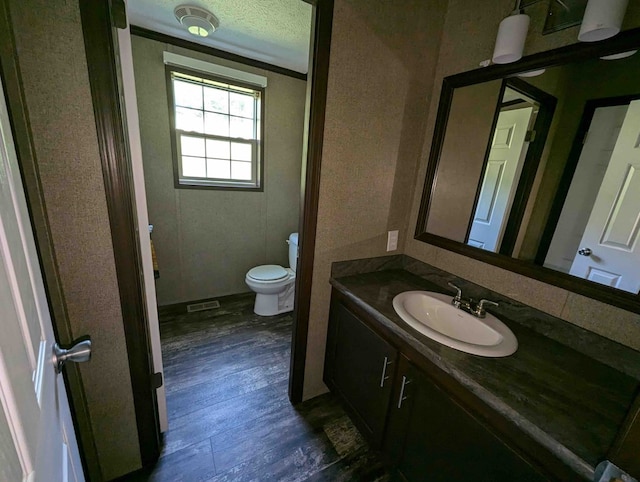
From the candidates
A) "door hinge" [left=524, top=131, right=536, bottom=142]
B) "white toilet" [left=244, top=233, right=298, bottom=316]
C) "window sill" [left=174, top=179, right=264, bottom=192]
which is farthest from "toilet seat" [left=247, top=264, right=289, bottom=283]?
"door hinge" [left=524, top=131, right=536, bottom=142]

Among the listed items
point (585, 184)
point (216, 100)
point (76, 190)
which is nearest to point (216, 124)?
point (216, 100)

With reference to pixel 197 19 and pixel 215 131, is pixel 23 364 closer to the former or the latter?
pixel 197 19

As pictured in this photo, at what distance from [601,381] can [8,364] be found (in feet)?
4.88

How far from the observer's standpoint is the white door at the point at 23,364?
0.32 m

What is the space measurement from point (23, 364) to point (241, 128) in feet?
8.37

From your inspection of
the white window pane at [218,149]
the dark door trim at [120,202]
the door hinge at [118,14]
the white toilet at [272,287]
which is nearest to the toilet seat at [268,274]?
the white toilet at [272,287]

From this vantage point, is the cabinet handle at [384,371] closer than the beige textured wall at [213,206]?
Yes

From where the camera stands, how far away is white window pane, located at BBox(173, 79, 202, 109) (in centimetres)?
223

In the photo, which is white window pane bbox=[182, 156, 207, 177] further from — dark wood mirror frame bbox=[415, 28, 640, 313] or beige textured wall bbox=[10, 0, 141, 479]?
dark wood mirror frame bbox=[415, 28, 640, 313]

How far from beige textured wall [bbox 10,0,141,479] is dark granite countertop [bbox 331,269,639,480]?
110 centimetres

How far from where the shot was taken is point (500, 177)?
1292 mm

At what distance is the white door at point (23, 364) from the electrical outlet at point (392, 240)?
1495mm

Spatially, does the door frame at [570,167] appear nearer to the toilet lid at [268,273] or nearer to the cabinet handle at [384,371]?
the cabinet handle at [384,371]

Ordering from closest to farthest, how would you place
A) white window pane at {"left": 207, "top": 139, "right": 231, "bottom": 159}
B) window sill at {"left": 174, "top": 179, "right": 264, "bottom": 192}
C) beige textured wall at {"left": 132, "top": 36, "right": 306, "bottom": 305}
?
beige textured wall at {"left": 132, "top": 36, "right": 306, "bottom": 305}
window sill at {"left": 174, "top": 179, "right": 264, "bottom": 192}
white window pane at {"left": 207, "top": 139, "right": 231, "bottom": 159}
